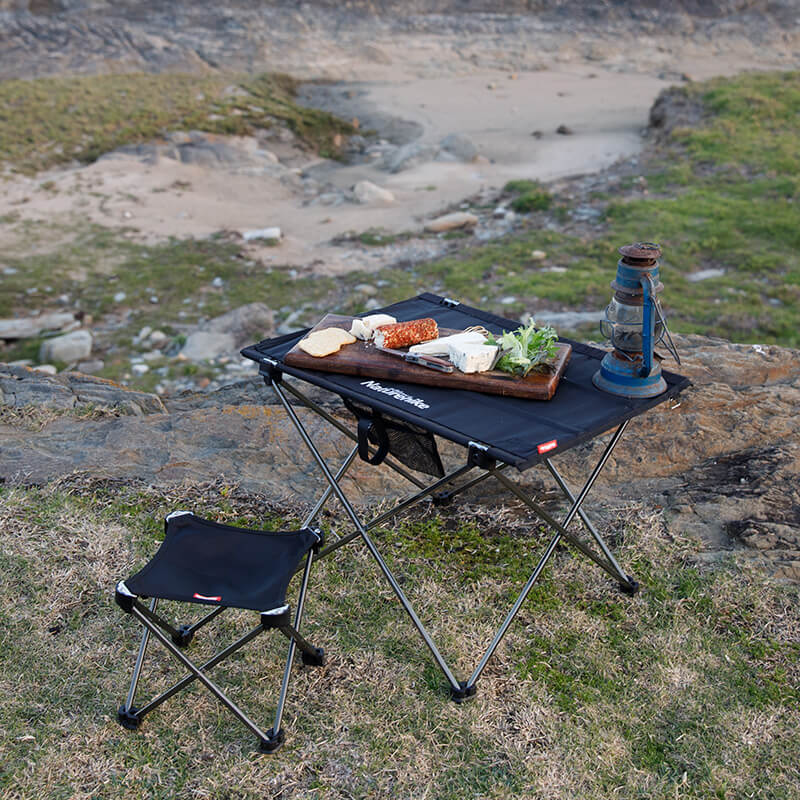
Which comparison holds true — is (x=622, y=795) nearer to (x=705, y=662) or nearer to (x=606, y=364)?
(x=705, y=662)

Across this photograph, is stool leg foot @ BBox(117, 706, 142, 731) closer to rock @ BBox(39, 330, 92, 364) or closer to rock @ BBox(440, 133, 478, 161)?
rock @ BBox(39, 330, 92, 364)

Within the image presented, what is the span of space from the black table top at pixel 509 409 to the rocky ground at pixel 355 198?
3.83 ft

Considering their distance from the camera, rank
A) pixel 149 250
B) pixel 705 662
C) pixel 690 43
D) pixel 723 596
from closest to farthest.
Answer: pixel 705 662, pixel 723 596, pixel 149 250, pixel 690 43

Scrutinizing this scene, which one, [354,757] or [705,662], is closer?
[354,757]

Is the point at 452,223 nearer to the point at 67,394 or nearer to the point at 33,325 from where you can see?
the point at 33,325

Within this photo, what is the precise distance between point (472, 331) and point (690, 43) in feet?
115

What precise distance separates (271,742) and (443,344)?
1.48m

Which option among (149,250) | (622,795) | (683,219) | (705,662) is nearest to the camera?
(622,795)

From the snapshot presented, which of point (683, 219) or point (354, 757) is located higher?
point (354, 757)

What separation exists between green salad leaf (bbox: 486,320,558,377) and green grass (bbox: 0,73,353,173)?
1511 centimetres

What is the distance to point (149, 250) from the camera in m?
11.8

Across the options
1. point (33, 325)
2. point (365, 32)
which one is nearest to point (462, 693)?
point (33, 325)

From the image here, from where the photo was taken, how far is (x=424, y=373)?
8.89 feet

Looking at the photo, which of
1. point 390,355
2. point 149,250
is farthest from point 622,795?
point 149,250
